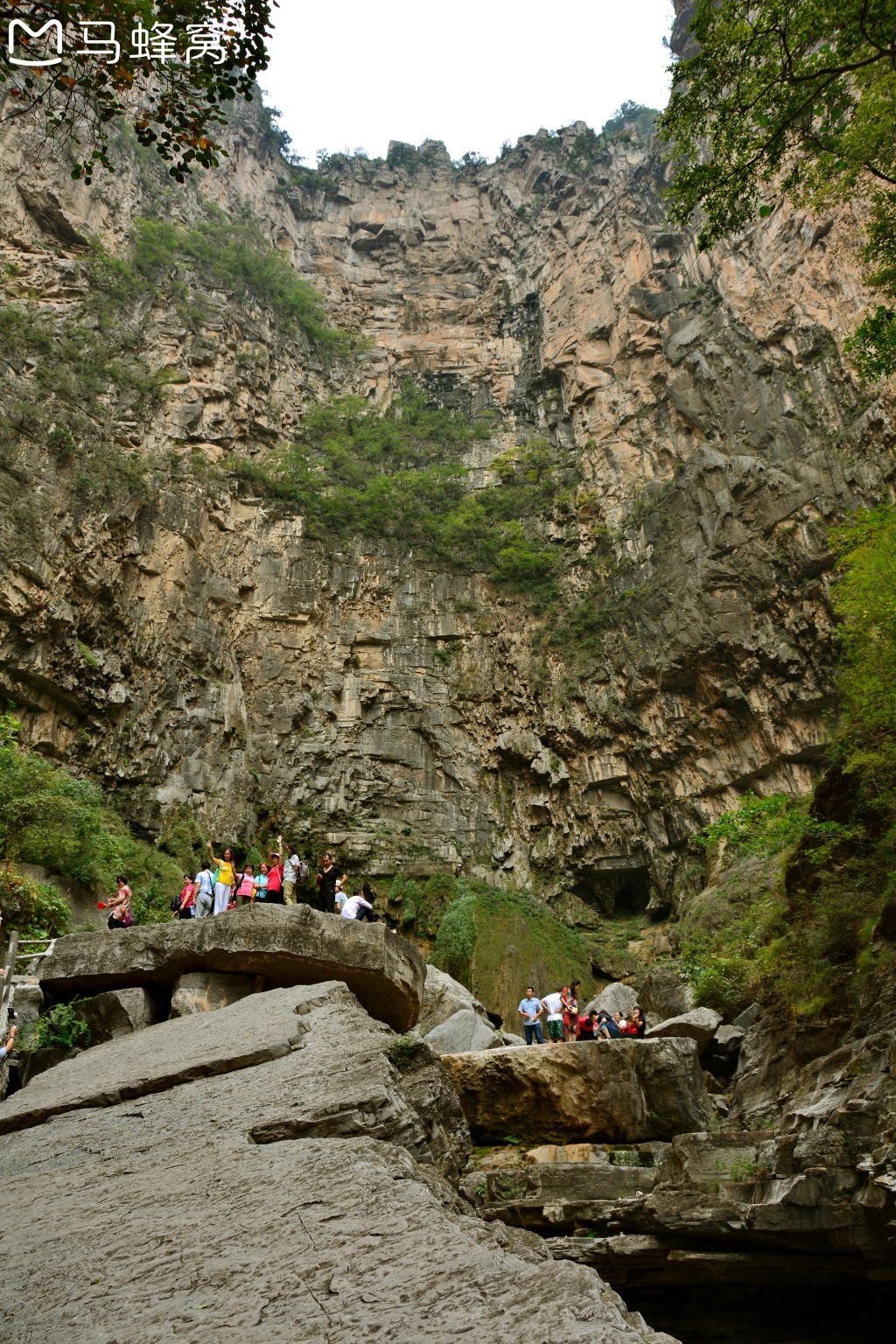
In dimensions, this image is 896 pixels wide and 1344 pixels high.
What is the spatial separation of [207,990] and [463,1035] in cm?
562

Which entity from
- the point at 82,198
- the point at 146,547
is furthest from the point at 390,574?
the point at 82,198

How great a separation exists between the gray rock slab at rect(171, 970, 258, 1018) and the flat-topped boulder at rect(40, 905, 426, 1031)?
0.06 metres

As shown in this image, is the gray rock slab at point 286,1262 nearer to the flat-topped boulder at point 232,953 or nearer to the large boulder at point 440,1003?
the flat-topped boulder at point 232,953

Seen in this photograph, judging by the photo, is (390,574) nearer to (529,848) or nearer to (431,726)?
(431,726)

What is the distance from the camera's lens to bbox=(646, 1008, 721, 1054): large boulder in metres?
12.5

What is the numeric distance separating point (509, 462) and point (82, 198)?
16400 mm

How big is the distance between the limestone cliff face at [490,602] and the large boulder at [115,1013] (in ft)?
43.5

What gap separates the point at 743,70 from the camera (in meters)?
9.16

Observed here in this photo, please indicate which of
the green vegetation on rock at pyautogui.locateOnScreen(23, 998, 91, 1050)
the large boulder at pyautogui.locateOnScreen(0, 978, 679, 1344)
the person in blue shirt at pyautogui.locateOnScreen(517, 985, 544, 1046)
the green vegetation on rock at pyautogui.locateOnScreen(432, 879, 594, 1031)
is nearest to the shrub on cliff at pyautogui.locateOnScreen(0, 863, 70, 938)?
the green vegetation on rock at pyautogui.locateOnScreen(23, 998, 91, 1050)

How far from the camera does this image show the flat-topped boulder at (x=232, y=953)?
7.21m

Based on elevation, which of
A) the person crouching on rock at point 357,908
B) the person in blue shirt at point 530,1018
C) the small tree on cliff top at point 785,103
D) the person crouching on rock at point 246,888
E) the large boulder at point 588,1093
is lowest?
the large boulder at point 588,1093

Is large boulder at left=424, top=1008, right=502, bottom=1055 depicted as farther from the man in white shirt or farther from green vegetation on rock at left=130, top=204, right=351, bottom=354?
green vegetation on rock at left=130, top=204, right=351, bottom=354

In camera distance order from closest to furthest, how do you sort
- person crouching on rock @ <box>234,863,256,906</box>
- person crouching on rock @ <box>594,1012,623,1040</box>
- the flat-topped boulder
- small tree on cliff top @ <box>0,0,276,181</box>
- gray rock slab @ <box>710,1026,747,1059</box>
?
small tree on cliff top @ <box>0,0,276,181</box>, the flat-topped boulder, person crouching on rock @ <box>234,863,256,906</box>, gray rock slab @ <box>710,1026,747,1059</box>, person crouching on rock @ <box>594,1012,623,1040</box>

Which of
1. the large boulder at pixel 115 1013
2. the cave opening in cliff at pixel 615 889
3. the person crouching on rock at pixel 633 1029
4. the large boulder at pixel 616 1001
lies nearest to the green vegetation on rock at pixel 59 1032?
the large boulder at pixel 115 1013
